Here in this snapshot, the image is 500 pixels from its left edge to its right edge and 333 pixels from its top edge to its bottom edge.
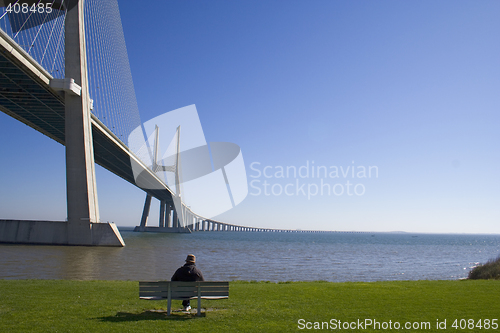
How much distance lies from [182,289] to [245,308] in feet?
4.59

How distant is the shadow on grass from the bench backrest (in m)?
0.31

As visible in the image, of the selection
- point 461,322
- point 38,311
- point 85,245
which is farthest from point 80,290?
point 85,245

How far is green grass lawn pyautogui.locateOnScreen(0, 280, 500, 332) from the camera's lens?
17.9 feet

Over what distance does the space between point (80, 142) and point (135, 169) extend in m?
20.3

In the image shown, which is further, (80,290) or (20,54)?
(20,54)

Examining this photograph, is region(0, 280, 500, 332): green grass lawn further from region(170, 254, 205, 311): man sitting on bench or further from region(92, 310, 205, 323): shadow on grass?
region(170, 254, 205, 311): man sitting on bench

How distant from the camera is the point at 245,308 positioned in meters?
6.88

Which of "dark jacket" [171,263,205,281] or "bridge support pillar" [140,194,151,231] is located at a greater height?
"bridge support pillar" [140,194,151,231]

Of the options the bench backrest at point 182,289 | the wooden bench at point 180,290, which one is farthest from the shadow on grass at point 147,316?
the bench backrest at point 182,289

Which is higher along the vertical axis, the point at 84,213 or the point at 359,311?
the point at 84,213

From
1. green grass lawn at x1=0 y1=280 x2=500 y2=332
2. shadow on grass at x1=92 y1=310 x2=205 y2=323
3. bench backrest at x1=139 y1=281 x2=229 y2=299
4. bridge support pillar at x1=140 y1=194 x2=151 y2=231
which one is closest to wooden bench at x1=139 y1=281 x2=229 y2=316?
bench backrest at x1=139 y1=281 x2=229 y2=299

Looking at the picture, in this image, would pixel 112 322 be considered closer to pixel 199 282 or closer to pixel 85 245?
pixel 199 282

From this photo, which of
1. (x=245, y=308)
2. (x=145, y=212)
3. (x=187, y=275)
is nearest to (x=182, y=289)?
(x=187, y=275)

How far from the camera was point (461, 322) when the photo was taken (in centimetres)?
575
